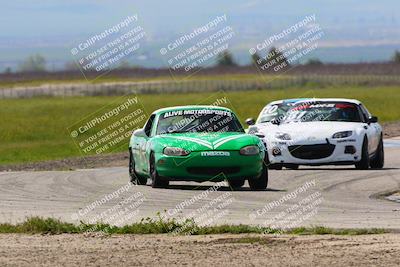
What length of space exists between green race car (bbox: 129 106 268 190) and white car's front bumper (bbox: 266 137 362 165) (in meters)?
3.63

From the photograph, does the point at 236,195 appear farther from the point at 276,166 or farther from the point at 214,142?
the point at 276,166

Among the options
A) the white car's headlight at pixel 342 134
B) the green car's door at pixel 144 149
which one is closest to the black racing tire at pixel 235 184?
the green car's door at pixel 144 149

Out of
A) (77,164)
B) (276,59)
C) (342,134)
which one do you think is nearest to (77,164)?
(77,164)

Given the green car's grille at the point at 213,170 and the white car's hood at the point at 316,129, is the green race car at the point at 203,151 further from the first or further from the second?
the white car's hood at the point at 316,129

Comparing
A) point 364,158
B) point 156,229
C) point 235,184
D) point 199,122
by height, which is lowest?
point 364,158

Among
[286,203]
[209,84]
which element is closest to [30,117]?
[286,203]

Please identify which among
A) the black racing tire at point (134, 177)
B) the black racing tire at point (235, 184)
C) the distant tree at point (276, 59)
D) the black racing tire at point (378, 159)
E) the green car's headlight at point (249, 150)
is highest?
the green car's headlight at point (249, 150)

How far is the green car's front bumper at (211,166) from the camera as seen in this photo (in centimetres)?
1911

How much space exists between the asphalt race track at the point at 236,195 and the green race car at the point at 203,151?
25 centimetres

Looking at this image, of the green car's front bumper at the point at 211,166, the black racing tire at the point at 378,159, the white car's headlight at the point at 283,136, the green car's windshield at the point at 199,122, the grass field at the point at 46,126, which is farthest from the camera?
the grass field at the point at 46,126

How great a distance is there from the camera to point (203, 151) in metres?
19.2

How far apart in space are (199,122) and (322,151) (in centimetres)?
422

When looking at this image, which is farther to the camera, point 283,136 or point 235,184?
point 283,136

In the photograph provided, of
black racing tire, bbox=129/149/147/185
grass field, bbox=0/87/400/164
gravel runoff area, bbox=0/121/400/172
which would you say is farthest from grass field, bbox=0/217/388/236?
grass field, bbox=0/87/400/164
